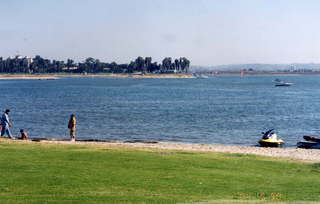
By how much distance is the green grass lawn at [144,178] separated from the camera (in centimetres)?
1431

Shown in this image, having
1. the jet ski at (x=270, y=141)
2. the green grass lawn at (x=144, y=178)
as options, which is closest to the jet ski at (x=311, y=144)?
the jet ski at (x=270, y=141)

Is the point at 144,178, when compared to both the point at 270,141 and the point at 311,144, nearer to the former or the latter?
the point at 311,144

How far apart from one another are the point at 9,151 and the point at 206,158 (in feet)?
27.0

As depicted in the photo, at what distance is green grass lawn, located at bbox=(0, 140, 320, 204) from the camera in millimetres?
14312

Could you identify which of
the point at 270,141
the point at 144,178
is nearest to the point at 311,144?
the point at 270,141

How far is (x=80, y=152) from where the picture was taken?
23.4m

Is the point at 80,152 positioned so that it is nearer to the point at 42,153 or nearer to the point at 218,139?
the point at 42,153

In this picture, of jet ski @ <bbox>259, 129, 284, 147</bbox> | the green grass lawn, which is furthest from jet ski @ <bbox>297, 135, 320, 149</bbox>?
the green grass lawn

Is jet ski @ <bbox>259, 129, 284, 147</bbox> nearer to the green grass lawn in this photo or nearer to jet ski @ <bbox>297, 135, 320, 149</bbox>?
jet ski @ <bbox>297, 135, 320, 149</bbox>

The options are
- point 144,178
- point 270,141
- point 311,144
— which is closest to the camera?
point 144,178

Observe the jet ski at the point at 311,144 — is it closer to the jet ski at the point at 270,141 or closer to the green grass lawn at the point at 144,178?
the jet ski at the point at 270,141

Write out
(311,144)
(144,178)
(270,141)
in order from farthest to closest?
(270,141) < (311,144) < (144,178)

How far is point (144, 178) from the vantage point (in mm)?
17234

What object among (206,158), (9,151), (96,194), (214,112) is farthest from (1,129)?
(214,112)
